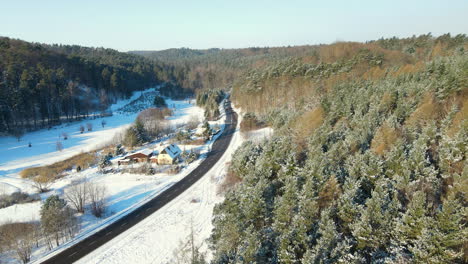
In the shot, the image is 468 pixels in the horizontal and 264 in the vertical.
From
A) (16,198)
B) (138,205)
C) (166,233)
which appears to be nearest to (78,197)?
(138,205)

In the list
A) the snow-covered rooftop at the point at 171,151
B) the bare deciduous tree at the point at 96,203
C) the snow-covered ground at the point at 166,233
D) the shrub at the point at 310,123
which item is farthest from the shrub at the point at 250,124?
the bare deciduous tree at the point at 96,203

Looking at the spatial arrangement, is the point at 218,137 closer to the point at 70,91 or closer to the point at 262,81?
the point at 262,81

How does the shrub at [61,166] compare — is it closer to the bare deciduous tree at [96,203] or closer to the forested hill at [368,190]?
the bare deciduous tree at [96,203]

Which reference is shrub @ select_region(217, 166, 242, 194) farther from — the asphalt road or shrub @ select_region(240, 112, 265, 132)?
shrub @ select_region(240, 112, 265, 132)

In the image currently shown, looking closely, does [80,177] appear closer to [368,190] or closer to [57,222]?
[57,222]

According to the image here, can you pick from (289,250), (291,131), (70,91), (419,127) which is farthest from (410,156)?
(70,91)
